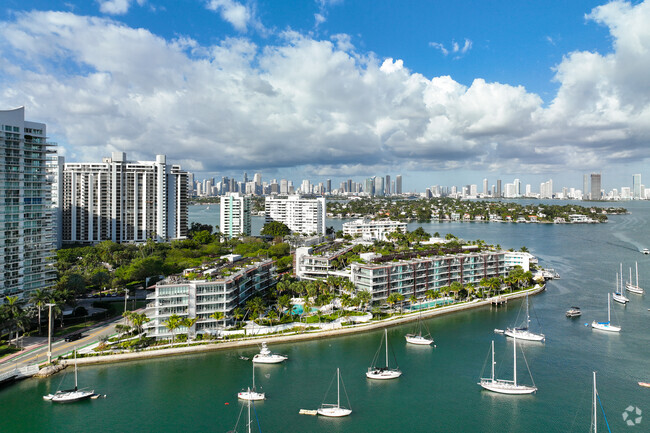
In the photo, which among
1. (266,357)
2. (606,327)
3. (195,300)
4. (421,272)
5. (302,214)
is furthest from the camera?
(302,214)

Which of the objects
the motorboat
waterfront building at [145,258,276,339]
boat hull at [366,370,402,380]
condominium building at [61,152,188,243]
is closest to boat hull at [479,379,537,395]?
boat hull at [366,370,402,380]

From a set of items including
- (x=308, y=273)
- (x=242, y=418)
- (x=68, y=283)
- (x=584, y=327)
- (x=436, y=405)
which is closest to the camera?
(x=242, y=418)

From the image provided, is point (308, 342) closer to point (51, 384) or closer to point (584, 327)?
point (51, 384)

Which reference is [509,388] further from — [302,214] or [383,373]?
[302,214]

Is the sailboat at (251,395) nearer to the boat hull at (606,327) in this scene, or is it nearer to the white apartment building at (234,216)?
the boat hull at (606,327)

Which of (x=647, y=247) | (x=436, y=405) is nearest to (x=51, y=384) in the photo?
(x=436, y=405)

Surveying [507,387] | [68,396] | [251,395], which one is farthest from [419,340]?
[68,396]

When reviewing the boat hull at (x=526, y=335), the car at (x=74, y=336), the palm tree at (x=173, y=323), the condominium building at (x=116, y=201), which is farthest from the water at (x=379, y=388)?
the condominium building at (x=116, y=201)
